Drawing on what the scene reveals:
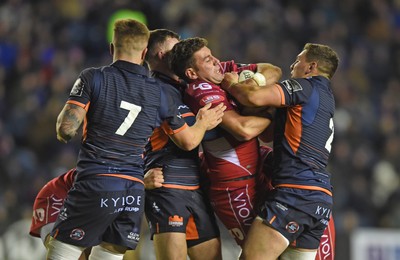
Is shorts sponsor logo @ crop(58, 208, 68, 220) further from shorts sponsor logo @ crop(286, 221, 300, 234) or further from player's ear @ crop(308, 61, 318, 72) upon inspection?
player's ear @ crop(308, 61, 318, 72)

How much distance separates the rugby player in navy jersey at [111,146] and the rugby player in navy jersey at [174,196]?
15.1 inches

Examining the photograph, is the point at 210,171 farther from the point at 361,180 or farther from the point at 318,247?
the point at 361,180

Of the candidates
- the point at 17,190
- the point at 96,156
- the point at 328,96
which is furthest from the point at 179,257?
the point at 17,190

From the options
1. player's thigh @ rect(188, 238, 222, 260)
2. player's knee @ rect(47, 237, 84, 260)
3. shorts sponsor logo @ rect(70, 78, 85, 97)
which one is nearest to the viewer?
shorts sponsor logo @ rect(70, 78, 85, 97)

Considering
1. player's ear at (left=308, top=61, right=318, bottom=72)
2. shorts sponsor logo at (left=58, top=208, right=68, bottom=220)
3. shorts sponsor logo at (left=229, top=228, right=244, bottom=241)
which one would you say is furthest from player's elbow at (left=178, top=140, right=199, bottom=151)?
player's ear at (left=308, top=61, right=318, bottom=72)

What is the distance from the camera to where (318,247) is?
6.99 metres

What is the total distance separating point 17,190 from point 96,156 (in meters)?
7.54

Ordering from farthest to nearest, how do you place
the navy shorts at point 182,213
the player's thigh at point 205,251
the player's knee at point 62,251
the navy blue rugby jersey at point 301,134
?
1. the player's thigh at point 205,251
2. the navy shorts at point 182,213
3. the navy blue rugby jersey at point 301,134
4. the player's knee at point 62,251

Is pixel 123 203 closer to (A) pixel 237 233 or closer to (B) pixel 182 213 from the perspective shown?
(B) pixel 182 213

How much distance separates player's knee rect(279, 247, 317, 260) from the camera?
22.3 ft

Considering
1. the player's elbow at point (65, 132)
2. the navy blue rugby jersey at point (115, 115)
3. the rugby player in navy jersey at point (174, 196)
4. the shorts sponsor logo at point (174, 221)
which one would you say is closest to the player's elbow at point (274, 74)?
the rugby player in navy jersey at point (174, 196)

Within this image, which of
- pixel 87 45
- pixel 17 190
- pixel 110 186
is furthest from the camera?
pixel 87 45

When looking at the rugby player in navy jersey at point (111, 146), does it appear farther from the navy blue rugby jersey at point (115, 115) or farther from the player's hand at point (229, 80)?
the player's hand at point (229, 80)

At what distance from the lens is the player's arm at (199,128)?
6.64m
